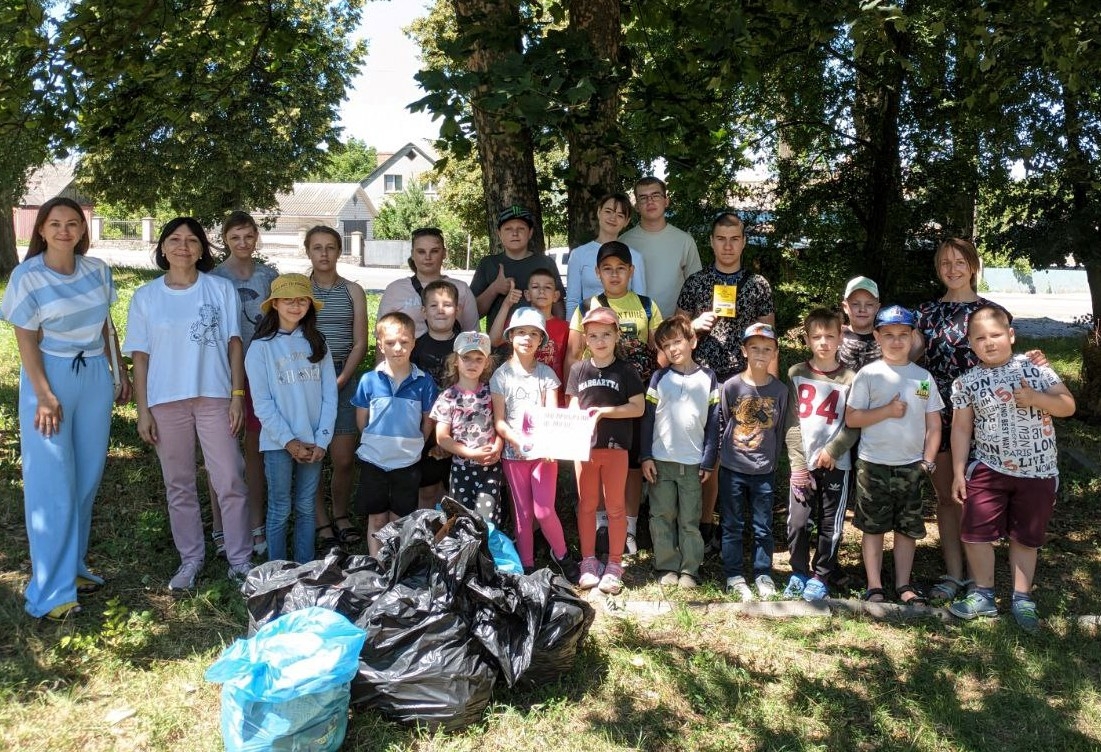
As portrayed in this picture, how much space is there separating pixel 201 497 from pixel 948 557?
200 inches

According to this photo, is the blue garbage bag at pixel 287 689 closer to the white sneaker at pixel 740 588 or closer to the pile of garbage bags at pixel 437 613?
the pile of garbage bags at pixel 437 613

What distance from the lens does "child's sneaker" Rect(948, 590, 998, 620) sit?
465 centimetres

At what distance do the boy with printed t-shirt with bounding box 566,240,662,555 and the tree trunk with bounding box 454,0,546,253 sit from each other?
41.1 inches

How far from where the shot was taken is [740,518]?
5.08 meters

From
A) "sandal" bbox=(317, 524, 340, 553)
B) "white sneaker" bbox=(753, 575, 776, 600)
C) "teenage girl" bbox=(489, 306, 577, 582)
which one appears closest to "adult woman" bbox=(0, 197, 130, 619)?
"sandal" bbox=(317, 524, 340, 553)

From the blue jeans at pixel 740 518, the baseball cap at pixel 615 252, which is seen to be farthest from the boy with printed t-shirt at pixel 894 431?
the baseball cap at pixel 615 252

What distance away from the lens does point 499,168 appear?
6414 mm

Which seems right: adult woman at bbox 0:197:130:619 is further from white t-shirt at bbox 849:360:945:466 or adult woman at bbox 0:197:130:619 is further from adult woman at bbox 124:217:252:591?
white t-shirt at bbox 849:360:945:466

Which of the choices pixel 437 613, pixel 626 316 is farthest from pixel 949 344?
pixel 437 613

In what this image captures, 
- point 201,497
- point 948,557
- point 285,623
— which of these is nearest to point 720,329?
point 948,557

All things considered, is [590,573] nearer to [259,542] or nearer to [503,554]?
[503,554]

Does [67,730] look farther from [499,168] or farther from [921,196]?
[921,196]

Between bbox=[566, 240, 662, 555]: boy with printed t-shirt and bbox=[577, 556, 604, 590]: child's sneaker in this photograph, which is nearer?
bbox=[577, 556, 604, 590]: child's sneaker

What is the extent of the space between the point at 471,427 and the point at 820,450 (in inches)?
79.2
